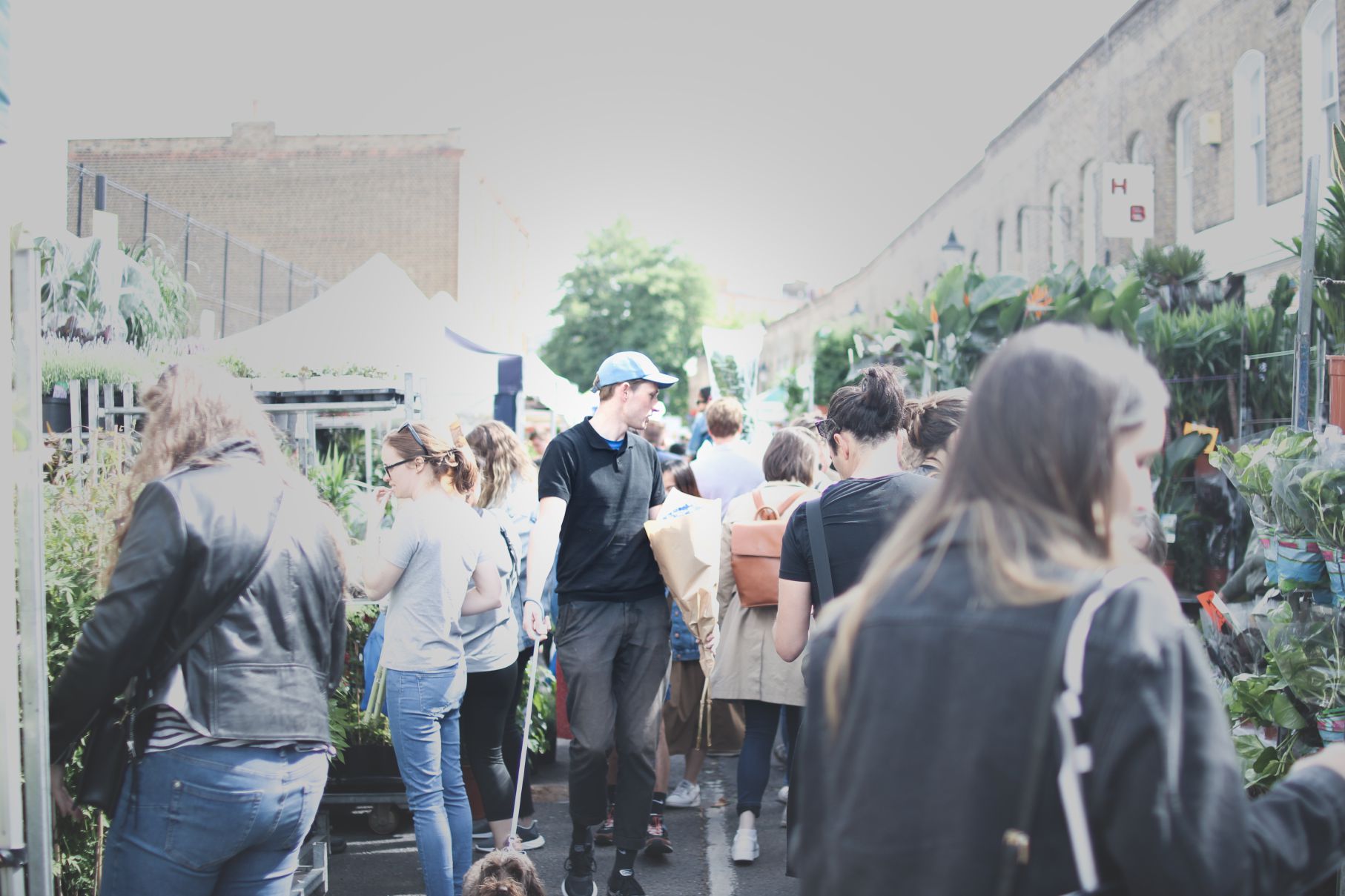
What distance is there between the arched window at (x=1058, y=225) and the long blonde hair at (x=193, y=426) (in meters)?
21.0

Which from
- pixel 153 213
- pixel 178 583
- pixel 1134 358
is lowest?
pixel 178 583

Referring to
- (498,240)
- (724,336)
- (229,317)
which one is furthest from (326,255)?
(724,336)

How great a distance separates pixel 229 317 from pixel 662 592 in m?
21.6

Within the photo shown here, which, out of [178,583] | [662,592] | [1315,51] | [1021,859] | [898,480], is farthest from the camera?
[1315,51]

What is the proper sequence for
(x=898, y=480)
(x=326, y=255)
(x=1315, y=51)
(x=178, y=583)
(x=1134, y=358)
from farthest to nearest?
(x=326, y=255) → (x=1315, y=51) → (x=898, y=480) → (x=178, y=583) → (x=1134, y=358)

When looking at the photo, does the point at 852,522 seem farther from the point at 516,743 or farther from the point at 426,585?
the point at 516,743

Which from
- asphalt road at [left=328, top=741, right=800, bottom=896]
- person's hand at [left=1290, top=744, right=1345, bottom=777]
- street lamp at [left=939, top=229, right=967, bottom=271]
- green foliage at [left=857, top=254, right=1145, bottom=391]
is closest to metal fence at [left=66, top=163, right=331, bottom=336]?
asphalt road at [left=328, top=741, right=800, bottom=896]

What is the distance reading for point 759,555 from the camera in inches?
182

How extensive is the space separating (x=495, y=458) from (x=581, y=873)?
1947mm

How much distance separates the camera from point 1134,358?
4.74 ft

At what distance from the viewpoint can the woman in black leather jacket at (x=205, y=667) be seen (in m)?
2.31

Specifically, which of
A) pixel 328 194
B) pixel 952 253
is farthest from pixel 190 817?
pixel 328 194

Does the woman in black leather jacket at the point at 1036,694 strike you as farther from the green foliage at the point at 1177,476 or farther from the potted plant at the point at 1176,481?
the green foliage at the point at 1177,476

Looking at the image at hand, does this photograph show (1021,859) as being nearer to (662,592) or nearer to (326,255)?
(662,592)
